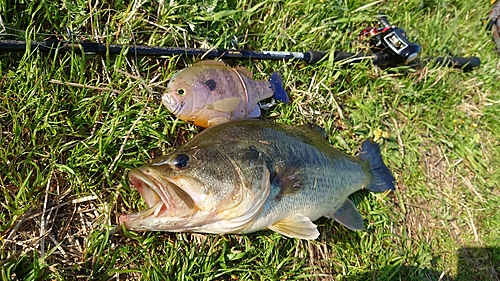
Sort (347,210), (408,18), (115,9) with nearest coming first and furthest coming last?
1. (115,9)
2. (347,210)
3. (408,18)

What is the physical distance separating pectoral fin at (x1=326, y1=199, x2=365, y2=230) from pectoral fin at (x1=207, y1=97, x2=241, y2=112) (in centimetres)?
115

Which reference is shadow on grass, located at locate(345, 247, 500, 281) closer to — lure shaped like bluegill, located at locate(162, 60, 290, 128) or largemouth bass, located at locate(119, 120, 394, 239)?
largemouth bass, located at locate(119, 120, 394, 239)

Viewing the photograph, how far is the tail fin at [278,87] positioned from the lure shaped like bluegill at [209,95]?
304mm

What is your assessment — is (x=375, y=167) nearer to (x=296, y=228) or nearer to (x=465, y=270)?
(x=296, y=228)

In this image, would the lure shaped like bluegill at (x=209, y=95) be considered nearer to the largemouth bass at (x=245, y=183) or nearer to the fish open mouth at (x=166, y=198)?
the largemouth bass at (x=245, y=183)

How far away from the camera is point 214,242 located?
2660mm

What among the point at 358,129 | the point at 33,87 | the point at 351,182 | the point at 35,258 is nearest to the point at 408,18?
the point at 358,129

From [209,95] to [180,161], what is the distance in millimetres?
661

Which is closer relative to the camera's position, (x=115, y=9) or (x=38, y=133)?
(x=38, y=133)

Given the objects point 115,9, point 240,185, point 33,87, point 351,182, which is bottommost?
point 351,182

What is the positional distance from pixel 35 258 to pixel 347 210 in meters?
2.25

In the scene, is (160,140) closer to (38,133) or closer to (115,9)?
(38,133)

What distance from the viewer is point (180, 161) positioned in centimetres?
206

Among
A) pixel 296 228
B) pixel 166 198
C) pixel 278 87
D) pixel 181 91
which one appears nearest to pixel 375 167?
pixel 278 87
